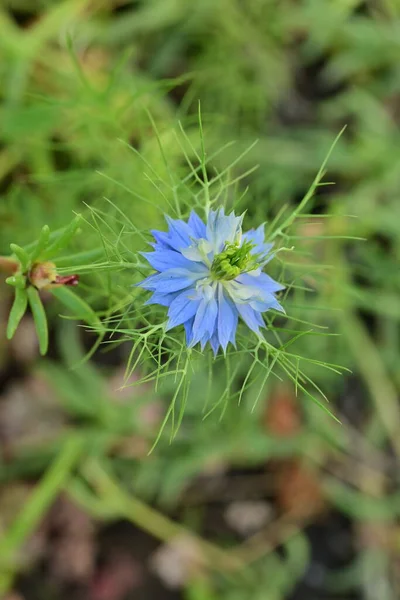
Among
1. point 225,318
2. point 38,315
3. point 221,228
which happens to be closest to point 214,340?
point 225,318

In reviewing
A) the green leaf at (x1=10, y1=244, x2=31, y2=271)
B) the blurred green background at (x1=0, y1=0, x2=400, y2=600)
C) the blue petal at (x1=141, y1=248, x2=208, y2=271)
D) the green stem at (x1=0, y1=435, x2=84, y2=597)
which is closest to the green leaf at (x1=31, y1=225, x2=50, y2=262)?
the green leaf at (x1=10, y1=244, x2=31, y2=271)

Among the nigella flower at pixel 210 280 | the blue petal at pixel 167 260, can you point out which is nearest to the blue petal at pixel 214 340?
the nigella flower at pixel 210 280

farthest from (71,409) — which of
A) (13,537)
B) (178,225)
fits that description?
(178,225)

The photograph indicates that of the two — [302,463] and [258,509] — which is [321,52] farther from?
[258,509]

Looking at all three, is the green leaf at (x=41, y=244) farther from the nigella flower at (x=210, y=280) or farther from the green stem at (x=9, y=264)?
the nigella flower at (x=210, y=280)

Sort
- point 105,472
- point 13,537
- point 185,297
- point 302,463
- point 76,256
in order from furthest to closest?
point 302,463
point 105,472
point 13,537
point 76,256
point 185,297

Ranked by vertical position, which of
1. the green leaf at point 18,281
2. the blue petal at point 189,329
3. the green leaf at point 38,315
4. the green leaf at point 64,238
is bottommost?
the blue petal at point 189,329
